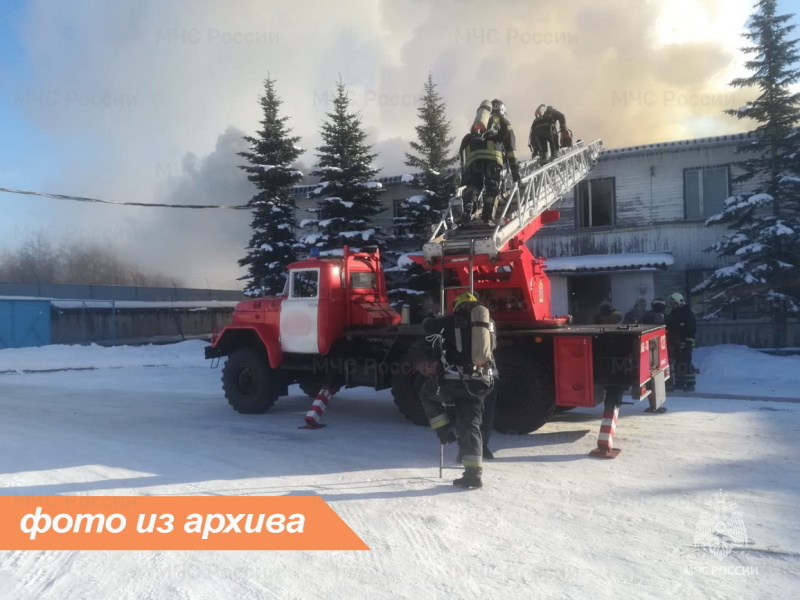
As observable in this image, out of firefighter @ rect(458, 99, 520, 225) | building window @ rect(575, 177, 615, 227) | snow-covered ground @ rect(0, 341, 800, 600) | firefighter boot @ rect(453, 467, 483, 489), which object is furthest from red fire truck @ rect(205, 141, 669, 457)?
building window @ rect(575, 177, 615, 227)

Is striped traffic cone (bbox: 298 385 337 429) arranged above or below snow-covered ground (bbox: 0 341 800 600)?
above

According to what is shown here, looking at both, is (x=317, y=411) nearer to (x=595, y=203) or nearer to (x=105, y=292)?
(x=595, y=203)

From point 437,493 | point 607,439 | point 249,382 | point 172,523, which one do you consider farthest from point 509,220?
point 172,523

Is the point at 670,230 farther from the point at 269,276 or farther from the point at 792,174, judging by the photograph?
the point at 269,276

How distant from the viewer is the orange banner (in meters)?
4.47

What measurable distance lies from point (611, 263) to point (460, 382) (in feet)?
39.8

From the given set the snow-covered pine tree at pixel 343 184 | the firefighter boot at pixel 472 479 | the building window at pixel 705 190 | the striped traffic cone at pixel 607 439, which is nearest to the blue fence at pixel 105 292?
the snow-covered pine tree at pixel 343 184

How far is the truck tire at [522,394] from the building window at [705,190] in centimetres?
1196

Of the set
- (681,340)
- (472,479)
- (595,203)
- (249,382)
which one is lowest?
(472,479)

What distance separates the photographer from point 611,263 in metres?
16.7

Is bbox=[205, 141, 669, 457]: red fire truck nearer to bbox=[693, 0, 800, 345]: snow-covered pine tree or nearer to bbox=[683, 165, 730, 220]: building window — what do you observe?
bbox=[693, 0, 800, 345]: snow-covered pine tree

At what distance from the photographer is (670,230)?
56.8ft

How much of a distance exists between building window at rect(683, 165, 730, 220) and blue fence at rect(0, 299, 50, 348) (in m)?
22.7

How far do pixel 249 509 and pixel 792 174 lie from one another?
1512 cm
